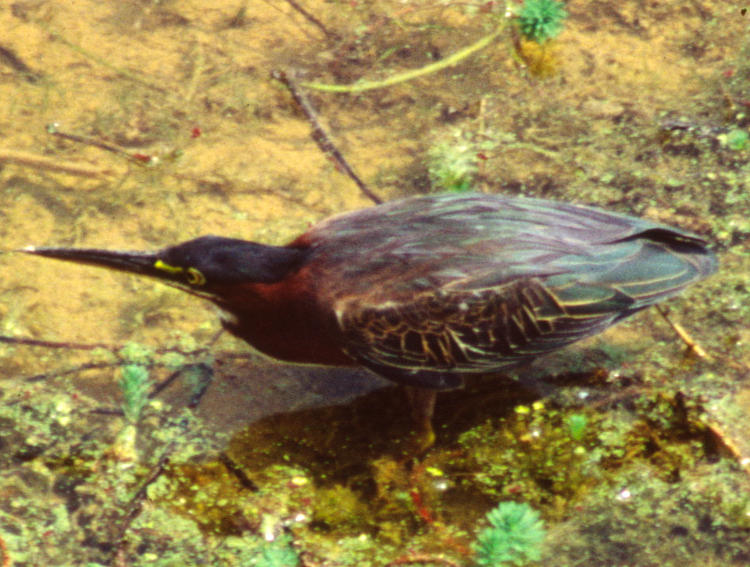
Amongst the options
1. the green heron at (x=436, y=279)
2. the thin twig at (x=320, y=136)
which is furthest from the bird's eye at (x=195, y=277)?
the thin twig at (x=320, y=136)

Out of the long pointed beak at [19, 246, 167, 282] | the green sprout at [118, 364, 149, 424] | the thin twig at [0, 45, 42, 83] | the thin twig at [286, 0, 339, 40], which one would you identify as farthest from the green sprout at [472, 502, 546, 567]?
the thin twig at [0, 45, 42, 83]

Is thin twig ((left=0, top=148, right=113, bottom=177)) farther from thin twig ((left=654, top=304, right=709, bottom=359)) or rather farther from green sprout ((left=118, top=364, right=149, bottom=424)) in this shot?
thin twig ((left=654, top=304, right=709, bottom=359))

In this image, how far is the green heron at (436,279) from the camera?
4000 millimetres

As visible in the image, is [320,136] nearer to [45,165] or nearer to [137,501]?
[45,165]

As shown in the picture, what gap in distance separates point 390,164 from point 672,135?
1.50 m

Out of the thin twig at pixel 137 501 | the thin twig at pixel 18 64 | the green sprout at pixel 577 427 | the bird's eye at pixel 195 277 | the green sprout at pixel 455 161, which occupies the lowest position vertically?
the thin twig at pixel 137 501

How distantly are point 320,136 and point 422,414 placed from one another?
69.4 inches

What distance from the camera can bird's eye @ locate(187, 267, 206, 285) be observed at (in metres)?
4.09

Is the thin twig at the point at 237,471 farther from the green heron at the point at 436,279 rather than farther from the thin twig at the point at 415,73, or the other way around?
the thin twig at the point at 415,73

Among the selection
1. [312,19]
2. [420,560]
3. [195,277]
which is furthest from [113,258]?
[312,19]

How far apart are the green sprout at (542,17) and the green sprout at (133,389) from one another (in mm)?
2936

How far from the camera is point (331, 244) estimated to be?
13.7 ft

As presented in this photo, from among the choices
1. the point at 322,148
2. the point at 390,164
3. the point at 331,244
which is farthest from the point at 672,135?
the point at 331,244

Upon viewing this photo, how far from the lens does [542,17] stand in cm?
554
